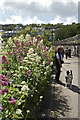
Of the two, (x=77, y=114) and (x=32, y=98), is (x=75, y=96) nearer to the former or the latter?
(x=77, y=114)

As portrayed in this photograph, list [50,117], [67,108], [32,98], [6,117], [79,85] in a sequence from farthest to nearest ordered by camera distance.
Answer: [79,85]
[67,108]
[50,117]
[32,98]
[6,117]

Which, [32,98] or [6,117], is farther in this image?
[32,98]

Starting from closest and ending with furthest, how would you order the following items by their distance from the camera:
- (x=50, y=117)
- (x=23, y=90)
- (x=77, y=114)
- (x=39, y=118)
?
1. (x=23, y=90)
2. (x=39, y=118)
3. (x=50, y=117)
4. (x=77, y=114)

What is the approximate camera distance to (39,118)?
4047 millimetres

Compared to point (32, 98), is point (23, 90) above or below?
above

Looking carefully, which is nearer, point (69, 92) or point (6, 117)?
point (6, 117)

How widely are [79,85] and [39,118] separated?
4.11 m

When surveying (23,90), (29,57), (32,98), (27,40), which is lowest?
(32,98)

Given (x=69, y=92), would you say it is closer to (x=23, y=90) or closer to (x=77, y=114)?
(x=77, y=114)

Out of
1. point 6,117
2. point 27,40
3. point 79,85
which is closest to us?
point 6,117

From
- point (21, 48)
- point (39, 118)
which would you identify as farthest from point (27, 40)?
point (39, 118)

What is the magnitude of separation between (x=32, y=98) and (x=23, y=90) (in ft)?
2.04

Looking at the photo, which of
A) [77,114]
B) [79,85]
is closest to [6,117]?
[77,114]

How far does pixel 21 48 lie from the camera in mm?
6301
